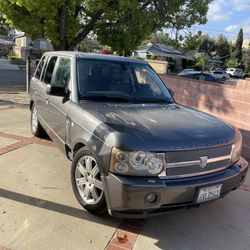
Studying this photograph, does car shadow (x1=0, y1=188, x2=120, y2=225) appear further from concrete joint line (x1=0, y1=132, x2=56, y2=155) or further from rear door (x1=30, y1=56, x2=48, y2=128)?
rear door (x1=30, y1=56, x2=48, y2=128)

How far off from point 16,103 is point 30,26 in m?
4.76

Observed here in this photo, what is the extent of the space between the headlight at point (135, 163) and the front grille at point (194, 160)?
0.15 meters

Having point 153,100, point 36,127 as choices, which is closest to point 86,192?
point 153,100

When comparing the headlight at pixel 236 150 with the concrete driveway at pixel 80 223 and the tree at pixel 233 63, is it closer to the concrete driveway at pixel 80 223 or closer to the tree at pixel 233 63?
the concrete driveway at pixel 80 223

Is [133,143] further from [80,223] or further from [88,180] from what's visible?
[80,223]

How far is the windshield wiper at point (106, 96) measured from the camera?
473 cm

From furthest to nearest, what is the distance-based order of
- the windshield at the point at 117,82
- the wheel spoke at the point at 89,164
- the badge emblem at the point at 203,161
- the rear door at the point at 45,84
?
the rear door at the point at 45,84 < the windshield at the point at 117,82 < the wheel spoke at the point at 89,164 < the badge emblem at the point at 203,161

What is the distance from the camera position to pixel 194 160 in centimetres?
376

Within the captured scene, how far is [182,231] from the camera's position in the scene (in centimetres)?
408

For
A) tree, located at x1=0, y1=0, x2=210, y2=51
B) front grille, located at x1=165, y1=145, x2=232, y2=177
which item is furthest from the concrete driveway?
tree, located at x1=0, y1=0, x2=210, y2=51

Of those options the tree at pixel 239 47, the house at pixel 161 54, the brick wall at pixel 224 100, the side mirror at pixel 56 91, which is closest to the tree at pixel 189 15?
the brick wall at pixel 224 100

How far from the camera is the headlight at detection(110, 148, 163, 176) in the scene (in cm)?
352

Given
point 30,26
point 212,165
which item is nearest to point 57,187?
point 212,165

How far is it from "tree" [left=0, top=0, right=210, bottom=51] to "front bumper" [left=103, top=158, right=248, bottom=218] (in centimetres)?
1081
